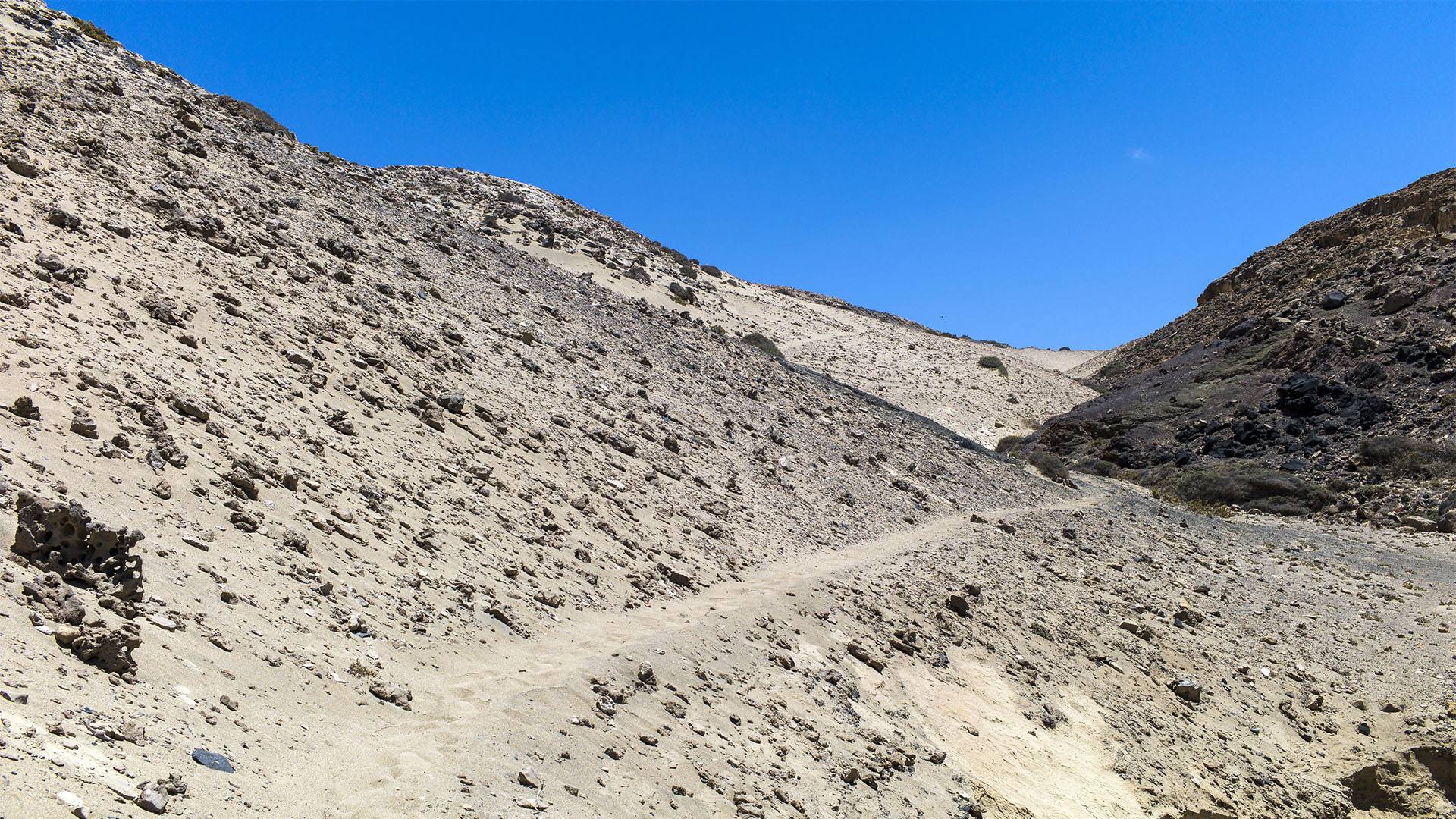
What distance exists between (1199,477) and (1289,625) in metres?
13.9

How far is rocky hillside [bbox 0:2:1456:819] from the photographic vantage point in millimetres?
6078

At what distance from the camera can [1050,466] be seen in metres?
28.6

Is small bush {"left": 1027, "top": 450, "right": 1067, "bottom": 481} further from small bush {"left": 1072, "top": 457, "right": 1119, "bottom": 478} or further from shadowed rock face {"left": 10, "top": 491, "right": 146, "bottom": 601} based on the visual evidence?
shadowed rock face {"left": 10, "top": 491, "right": 146, "bottom": 601}

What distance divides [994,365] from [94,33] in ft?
138

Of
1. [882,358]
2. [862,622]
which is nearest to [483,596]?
[862,622]

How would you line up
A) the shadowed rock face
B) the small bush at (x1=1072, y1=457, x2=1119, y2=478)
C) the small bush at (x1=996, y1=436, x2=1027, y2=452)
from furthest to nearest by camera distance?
1. the small bush at (x1=996, y1=436, x2=1027, y2=452)
2. the small bush at (x1=1072, y1=457, x2=1119, y2=478)
3. the shadowed rock face

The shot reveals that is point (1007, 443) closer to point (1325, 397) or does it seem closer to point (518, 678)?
point (1325, 397)

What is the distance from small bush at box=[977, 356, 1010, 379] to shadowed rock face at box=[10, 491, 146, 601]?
Answer: 1871 inches

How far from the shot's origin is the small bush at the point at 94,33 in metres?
19.6

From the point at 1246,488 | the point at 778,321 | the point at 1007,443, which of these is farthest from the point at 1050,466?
the point at 778,321

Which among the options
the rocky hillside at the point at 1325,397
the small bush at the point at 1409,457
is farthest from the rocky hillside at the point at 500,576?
the rocky hillside at the point at 1325,397

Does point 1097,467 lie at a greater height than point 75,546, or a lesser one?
greater

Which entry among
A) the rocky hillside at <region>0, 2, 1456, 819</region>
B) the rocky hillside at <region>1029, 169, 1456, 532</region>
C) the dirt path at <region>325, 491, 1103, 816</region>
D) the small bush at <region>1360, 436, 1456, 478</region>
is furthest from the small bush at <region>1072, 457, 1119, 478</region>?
the dirt path at <region>325, 491, 1103, 816</region>

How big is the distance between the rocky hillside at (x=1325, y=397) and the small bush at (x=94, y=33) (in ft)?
100
